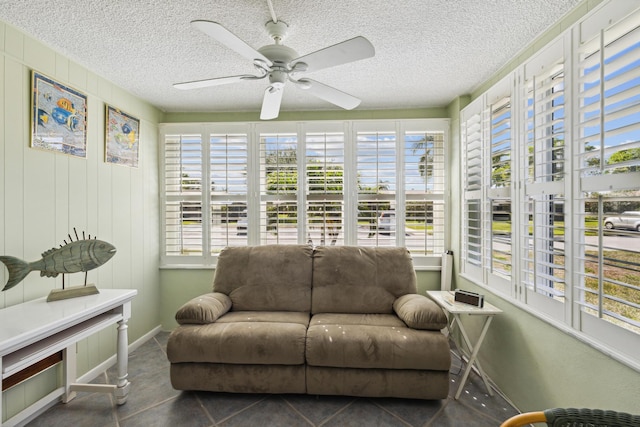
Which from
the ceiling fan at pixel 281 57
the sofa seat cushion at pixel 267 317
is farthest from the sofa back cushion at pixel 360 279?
the ceiling fan at pixel 281 57

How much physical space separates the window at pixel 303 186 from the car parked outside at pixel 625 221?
192 cm

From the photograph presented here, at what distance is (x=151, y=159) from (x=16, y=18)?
1633mm

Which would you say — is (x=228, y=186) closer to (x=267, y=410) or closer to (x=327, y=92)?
(x=327, y=92)

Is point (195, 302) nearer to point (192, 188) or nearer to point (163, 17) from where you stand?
point (192, 188)

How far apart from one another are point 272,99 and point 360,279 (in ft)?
5.84

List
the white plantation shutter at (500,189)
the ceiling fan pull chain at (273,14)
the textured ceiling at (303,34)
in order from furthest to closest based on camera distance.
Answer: the white plantation shutter at (500,189)
the textured ceiling at (303,34)
the ceiling fan pull chain at (273,14)

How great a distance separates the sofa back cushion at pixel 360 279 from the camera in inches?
108

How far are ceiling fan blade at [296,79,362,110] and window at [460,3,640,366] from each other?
122 centimetres

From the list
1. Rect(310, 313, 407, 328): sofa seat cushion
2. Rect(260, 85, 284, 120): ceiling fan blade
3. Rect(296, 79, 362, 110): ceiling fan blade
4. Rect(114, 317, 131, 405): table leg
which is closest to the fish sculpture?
Rect(114, 317, 131, 405): table leg

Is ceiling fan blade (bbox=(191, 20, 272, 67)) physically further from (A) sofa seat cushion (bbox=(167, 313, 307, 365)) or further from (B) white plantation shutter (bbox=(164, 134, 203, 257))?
(B) white plantation shutter (bbox=(164, 134, 203, 257))

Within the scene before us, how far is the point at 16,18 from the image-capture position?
6.03 ft

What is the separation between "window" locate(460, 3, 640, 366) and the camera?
1358mm

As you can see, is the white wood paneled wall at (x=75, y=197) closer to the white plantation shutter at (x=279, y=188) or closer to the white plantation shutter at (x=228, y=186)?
the white plantation shutter at (x=228, y=186)

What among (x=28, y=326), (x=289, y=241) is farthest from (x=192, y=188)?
(x=28, y=326)
